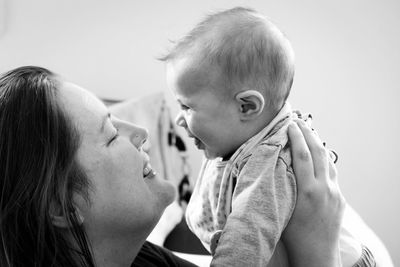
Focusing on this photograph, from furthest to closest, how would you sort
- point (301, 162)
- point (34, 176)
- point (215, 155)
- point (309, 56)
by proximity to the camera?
point (309, 56), point (215, 155), point (301, 162), point (34, 176)

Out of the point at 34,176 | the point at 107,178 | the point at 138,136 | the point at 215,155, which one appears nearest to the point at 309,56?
the point at 215,155

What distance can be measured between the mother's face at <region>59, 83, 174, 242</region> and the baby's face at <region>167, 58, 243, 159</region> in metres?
0.15

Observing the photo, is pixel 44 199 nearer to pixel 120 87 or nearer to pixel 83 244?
pixel 83 244

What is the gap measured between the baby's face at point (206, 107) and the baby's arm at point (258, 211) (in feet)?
0.32

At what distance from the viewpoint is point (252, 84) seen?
959 mm

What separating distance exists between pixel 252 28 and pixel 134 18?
1851 millimetres

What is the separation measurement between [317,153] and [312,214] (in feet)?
0.42

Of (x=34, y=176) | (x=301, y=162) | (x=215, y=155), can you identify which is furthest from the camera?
(x=215, y=155)

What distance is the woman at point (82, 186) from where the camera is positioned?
0.79 metres

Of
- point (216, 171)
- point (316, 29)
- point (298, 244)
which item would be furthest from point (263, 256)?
point (316, 29)

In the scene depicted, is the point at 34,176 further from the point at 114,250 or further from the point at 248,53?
the point at 248,53

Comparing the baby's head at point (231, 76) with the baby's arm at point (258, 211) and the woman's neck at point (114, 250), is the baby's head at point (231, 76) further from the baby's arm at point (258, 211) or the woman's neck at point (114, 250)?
the woman's neck at point (114, 250)

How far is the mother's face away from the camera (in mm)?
868

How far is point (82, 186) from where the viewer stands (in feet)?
2.81
